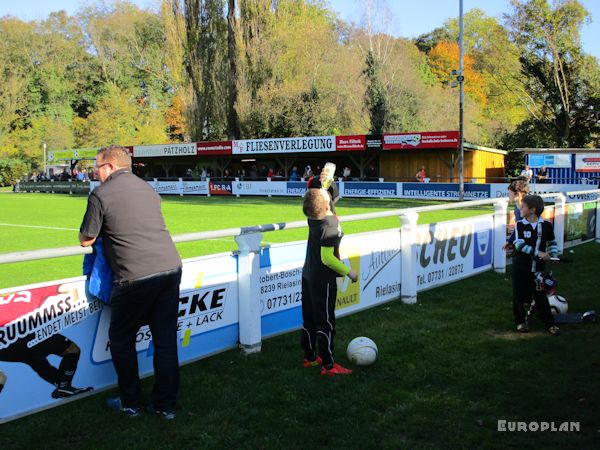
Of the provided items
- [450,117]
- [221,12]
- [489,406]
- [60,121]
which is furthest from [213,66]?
[489,406]

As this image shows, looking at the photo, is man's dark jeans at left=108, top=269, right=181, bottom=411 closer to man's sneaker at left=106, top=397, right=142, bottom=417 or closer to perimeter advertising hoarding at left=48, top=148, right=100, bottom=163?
man's sneaker at left=106, top=397, right=142, bottom=417


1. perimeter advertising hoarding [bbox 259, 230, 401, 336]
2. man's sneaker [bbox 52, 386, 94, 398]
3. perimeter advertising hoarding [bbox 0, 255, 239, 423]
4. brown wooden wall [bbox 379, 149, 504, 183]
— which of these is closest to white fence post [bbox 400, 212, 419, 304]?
perimeter advertising hoarding [bbox 259, 230, 401, 336]

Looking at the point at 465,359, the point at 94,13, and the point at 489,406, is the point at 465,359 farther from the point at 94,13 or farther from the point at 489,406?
the point at 94,13

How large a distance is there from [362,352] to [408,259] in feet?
9.19

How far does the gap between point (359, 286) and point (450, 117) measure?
46.6m

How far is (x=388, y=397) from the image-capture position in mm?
4645

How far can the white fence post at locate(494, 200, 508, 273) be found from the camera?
9.80m

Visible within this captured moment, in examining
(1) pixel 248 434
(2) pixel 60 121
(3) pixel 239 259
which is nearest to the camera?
(1) pixel 248 434

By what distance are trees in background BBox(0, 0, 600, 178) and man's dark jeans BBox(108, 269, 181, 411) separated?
42.9m

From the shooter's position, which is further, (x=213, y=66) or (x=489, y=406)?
(x=213, y=66)

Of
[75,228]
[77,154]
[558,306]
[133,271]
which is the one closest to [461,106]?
[75,228]

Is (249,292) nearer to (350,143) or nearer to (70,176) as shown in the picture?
(350,143)

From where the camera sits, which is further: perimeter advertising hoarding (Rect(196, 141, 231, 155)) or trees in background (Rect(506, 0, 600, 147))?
trees in background (Rect(506, 0, 600, 147))

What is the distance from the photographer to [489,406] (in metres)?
4.46
